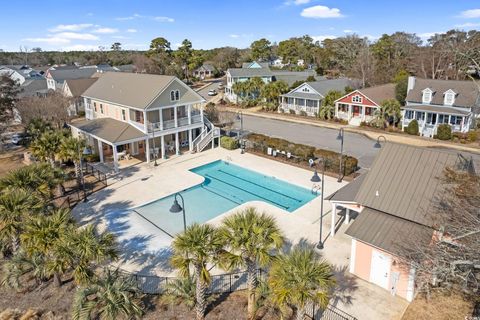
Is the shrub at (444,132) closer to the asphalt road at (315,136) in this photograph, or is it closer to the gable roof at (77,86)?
the asphalt road at (315,136)

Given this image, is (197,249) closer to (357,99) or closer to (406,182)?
(406,182)

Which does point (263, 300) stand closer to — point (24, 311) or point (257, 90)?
point (24, 311)

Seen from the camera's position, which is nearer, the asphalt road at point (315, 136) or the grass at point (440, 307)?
the grass at point (440, 307)

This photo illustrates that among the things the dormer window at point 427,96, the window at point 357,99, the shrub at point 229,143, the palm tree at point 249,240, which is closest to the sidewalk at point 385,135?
the window at point 357,99

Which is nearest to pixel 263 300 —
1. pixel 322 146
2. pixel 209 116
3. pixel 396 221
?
pixel 396 221

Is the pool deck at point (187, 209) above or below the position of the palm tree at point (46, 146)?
below

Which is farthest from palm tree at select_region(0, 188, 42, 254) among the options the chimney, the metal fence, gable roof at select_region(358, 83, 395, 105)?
the chimney

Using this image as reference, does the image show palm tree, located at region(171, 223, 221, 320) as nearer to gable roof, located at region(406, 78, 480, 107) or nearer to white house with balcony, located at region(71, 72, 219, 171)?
white house with balcony, located at region(71, 72, 219, 171)
